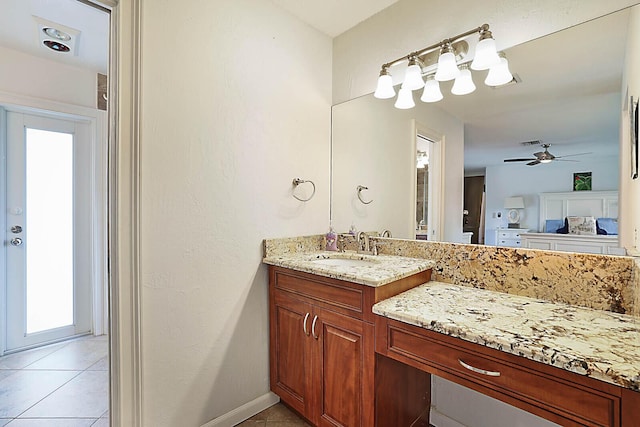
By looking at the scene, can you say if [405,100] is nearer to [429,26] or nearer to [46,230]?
[429,26]

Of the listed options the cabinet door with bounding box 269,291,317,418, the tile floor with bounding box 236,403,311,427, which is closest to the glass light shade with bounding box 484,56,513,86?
the cabinet door with bounding box 269,291,317,418

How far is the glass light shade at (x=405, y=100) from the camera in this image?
Result: 6.11 feet

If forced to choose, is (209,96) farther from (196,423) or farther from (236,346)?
(196,423)

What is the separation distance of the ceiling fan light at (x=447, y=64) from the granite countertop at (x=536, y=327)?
111cm

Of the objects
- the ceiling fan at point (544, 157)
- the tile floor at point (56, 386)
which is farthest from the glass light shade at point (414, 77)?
the tile floor at point (56, 386)

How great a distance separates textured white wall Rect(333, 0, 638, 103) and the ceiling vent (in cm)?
188

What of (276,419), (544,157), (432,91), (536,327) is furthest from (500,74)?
(276,419)

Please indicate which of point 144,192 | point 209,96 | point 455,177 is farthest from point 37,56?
point 455,177

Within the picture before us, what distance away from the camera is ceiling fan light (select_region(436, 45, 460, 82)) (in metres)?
1.60

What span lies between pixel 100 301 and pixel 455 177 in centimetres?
323

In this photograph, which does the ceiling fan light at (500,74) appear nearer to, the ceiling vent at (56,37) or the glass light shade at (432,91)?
the glass light shade at (432,91)

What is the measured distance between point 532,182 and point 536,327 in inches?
30.1

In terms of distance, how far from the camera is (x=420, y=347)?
112 cm

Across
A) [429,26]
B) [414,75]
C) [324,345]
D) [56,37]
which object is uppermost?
[56,37]
